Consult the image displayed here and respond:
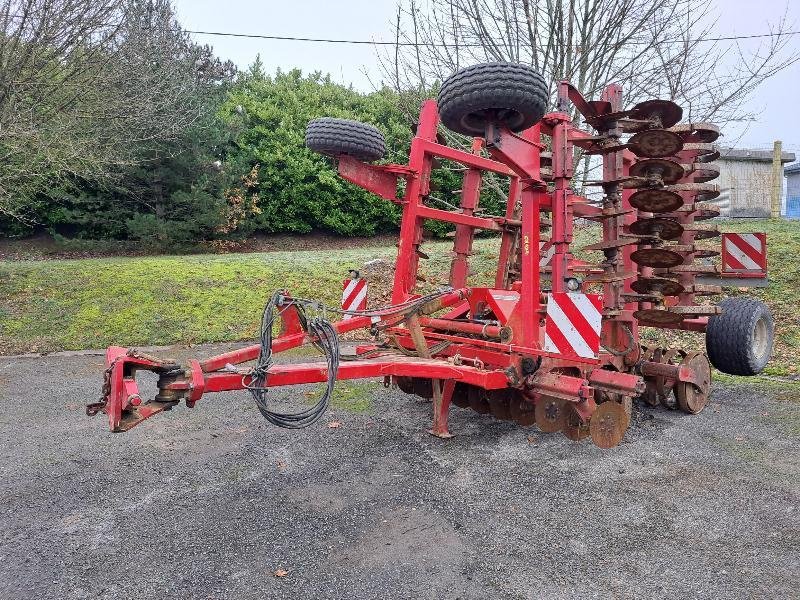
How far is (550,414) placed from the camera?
3.94 metres

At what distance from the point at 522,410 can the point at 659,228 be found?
1.61 meters

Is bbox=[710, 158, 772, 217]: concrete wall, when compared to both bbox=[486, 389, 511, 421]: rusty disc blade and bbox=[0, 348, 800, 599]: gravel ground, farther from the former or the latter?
bbox=[486, 389, 511, 421]: rusty disc blade

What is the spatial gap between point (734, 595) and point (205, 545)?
7.93ft

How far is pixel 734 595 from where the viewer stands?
2510 mm

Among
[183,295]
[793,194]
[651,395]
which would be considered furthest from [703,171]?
[793,194]

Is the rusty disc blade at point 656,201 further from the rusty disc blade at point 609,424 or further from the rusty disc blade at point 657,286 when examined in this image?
the rusty disc blade at point 609,424

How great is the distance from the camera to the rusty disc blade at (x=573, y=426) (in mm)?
3861

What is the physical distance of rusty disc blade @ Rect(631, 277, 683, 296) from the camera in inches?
168

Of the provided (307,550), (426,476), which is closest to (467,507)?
(426,476)

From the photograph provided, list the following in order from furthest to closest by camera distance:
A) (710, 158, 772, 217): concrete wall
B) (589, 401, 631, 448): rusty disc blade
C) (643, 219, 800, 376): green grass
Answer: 1. (710, 158, 772, 217): concrete wall
2. (643, 219, 800, 376): green grass
3. (589, 401, 631, 448): rusty disc blade

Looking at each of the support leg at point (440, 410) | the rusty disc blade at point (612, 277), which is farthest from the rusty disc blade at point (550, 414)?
the rusty disc blade at point (612, 277)

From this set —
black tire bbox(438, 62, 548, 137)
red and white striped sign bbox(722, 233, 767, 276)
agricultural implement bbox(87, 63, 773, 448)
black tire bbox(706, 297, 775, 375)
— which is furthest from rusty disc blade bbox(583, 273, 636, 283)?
red and white striped sign bbox(722, 233, 767, 276)

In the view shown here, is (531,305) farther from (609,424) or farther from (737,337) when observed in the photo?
(737,337)

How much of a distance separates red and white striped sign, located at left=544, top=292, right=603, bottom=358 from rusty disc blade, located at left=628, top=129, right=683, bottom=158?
114 cm
